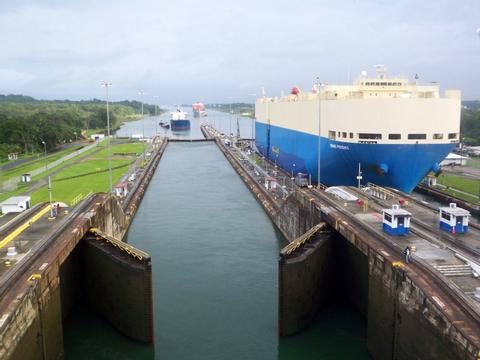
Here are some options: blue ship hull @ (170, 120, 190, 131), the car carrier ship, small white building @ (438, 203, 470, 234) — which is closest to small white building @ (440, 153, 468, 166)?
the car carrier ship

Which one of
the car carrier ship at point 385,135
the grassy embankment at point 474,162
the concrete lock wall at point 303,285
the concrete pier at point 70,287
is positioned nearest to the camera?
the concrete pier at point 70,287

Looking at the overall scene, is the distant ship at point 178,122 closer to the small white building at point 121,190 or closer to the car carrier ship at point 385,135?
the small white building at point 121,190

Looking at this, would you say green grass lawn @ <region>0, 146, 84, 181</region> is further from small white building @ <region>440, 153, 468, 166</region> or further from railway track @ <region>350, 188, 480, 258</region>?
small white building @ <region>440, 153, 468, 166</region>

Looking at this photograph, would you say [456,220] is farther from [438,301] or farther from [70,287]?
[70,287]

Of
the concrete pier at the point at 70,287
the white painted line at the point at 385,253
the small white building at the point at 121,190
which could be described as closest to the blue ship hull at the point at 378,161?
the white painted line at the point at 385,253

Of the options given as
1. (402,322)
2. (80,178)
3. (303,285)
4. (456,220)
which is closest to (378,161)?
(456,220)

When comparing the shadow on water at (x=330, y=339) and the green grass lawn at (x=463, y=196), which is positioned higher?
the green grass lawn at (x=463, y=196)

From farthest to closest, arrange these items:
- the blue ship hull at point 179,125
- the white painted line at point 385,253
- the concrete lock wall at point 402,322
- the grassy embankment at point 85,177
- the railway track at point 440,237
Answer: the blue ship hull at point 179,125 → the grassy embankment at point 85,177 → the railway track at point 440,237 → the white painted line at point 385,253 → the concrete lock wall at point 402,322
